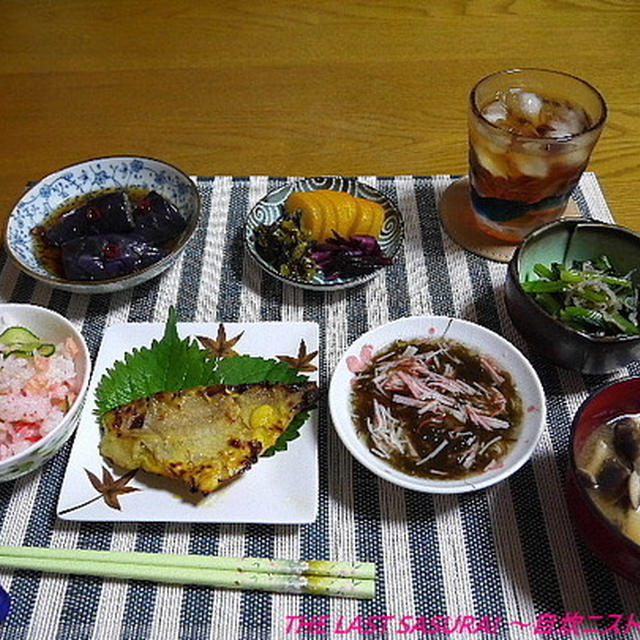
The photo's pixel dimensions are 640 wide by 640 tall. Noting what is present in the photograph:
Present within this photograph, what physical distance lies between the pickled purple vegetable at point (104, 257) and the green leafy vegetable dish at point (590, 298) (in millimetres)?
893

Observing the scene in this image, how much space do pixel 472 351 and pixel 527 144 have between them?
0.51 metres

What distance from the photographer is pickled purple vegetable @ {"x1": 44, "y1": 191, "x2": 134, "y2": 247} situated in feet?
5.38

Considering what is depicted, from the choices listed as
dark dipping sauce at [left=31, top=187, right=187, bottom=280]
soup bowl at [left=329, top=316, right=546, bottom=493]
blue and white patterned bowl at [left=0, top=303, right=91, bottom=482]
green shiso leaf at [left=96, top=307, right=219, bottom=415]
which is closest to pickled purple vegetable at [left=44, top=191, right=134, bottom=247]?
dark dipping sauce at [left=31, top=187, right=187, bottom=280]

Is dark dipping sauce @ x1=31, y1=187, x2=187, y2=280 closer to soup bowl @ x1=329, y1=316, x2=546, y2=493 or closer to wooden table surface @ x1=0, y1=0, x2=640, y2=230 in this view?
wooden table surface @ x1=0, y1=0, x2=640, y2=230

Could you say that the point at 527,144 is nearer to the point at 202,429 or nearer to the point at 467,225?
the point at 467,225

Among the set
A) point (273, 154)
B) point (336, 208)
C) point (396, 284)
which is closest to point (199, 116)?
point (273, 154)

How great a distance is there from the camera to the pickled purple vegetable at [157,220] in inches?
64.9

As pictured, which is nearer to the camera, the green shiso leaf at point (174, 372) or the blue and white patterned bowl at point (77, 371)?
the blue and white patterned bowl at point (77, 371)

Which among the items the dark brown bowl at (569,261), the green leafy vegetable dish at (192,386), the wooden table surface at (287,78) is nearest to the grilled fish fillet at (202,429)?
the green leafy vegetable dish at (192,386)

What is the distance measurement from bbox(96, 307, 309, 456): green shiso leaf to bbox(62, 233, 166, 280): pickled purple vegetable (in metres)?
0.23

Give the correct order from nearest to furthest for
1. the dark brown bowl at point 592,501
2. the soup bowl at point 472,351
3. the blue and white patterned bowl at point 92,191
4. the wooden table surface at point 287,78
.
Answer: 1. the dark brown bowl at point 592,501
2. the soup bowl at point 472,351
3. the blue and white patterned bowl at point 92,191
4. the wooden table surface at point 287,78

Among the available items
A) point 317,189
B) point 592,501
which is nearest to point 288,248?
point 317,189

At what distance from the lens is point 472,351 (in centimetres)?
138

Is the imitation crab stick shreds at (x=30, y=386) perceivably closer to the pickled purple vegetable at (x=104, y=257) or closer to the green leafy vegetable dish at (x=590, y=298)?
the pickled purple vegetable at (x=104, y=257)
